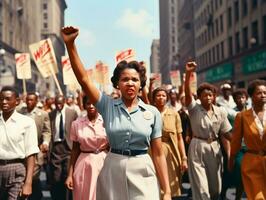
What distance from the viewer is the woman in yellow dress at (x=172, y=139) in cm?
700

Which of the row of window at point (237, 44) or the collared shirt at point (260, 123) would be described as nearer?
the collared shirt at point (260, 123)

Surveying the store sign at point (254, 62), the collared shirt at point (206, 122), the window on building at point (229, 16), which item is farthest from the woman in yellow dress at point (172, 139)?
the window on building at point (229, 16)

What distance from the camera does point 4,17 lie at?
5419 cm

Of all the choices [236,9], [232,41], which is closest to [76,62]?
[236,9]

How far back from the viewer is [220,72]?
144 ft

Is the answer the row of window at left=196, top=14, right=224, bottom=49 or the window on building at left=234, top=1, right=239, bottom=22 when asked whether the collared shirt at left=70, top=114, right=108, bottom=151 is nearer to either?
the window on building at left=234, top=1, right=239, bottom=22

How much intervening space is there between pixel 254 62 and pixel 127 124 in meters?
30.3

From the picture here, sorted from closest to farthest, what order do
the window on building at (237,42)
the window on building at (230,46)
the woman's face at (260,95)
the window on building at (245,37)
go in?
the woman's face at (260,95), the window on building at (245,37), the window on building at (237,42), the window on building at (230,46)

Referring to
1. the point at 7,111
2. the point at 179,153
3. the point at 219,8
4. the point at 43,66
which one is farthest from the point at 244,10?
the point at 7,111

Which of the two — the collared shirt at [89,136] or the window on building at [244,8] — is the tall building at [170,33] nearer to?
the window on building at [244,8]

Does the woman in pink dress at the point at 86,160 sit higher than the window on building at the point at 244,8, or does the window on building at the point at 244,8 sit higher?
the window on building at the point at 244,8

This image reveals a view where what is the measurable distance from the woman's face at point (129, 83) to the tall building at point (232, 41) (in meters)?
28.0

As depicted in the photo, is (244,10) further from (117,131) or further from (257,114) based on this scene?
(117,131)

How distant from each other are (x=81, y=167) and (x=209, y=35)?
48.9 m
